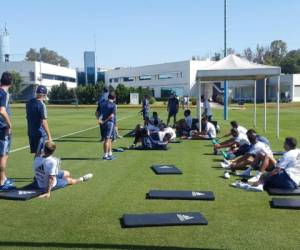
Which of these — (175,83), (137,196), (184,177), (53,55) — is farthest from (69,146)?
(53,55)

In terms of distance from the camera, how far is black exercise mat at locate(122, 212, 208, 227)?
6.83 m

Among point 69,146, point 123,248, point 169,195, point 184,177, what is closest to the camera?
point 123,248

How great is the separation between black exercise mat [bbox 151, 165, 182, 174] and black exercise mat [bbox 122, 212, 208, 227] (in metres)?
3.89

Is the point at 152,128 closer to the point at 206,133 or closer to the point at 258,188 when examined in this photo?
the point at 206,133

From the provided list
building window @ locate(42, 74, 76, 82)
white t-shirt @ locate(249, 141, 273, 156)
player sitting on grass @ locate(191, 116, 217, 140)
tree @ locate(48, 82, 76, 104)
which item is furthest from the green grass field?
building window @ locate(42, 74, 76, 82)

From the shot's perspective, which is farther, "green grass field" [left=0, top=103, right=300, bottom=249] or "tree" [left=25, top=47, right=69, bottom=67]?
"tree" [left=25, top=47, right=69, bottom=67]

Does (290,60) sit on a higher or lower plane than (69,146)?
higher

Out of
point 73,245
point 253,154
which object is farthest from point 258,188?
point 73,245

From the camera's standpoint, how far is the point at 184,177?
10797 mm

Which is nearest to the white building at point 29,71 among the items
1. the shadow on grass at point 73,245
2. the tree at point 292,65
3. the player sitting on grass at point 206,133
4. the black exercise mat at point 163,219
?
the tree at point 292,65

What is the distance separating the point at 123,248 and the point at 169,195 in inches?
113

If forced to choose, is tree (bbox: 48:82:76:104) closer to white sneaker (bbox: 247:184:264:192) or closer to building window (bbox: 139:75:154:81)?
building window (bbox: 139:75:154:81)

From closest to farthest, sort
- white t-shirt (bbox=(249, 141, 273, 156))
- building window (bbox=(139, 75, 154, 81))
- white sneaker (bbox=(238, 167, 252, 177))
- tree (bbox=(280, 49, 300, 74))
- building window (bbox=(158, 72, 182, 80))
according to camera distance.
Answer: white t-shirt (bbox=(249, 141, 273, 156)) → white sneaker (bbox=(238, 167, 252, 177)) → building window (bbox=(158, 72, 182, 80)) → building window (bbox=(139, 75, 154, 81)) → tree (bbox=(280, 49, 300, 74))

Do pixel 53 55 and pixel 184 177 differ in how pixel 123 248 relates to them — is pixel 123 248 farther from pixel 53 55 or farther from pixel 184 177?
pixel 53 55
